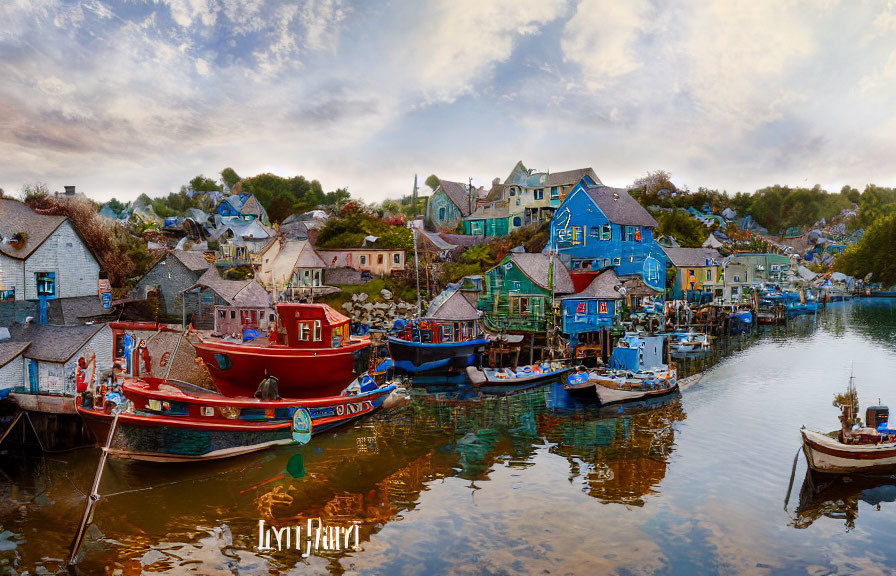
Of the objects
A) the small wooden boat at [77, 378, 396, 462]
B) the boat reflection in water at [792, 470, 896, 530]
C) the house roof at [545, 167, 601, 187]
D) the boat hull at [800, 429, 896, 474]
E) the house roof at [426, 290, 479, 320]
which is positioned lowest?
the boat reflection in water at [792, 470, 896, 530]

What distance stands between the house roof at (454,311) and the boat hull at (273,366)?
9936 mm

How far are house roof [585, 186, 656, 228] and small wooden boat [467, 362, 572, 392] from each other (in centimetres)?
2253

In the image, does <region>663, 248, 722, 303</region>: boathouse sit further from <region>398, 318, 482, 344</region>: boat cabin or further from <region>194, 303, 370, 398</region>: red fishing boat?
<region>194, 303, 370, 398</region>: red fishing boat

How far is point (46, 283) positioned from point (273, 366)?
41.7ft

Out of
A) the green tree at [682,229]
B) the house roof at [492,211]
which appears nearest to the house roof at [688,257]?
the green tree at [682,229]

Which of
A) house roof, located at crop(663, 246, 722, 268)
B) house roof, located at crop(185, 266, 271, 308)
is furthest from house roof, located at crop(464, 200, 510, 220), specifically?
house roof, located at crop(185, 266, 271, 308)

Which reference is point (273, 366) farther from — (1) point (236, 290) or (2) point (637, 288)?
(2) point (637, 288)

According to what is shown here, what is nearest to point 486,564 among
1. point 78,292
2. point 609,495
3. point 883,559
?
point 609,495

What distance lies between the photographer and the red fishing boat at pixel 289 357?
90.5ft

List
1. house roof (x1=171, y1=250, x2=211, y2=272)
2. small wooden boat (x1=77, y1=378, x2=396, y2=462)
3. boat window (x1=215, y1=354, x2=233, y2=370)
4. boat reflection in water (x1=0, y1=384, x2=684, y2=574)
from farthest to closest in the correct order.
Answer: house roof (x1=171, y1=250, x2=211, y2=272) < boat window (x1=215, y1=354, x2=233, y2=370) < small wooden boat (x1=77, y1=378, x2=396, y2=462) < boat reflection in water (x1=0, y1=384, x2=684, y2=574)

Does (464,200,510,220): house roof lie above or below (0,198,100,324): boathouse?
above

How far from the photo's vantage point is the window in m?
29.5

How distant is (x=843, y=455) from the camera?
20.0m

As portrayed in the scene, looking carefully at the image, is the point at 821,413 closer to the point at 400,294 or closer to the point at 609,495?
the point at 609,495
